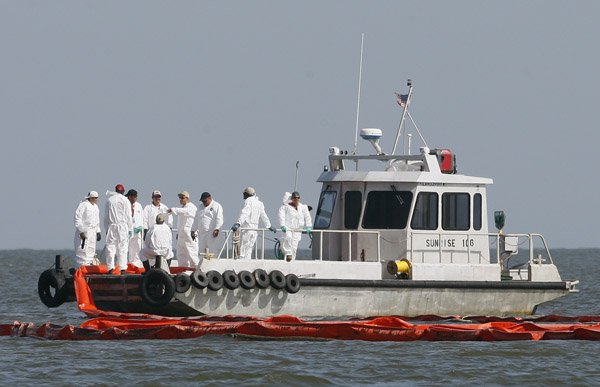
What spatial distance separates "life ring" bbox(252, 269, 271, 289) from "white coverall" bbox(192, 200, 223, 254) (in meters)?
1.39

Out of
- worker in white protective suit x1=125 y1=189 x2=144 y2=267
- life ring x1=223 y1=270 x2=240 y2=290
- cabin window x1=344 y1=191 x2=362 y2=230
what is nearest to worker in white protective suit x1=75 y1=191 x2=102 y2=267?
worker in white protective suit x1=125 y1=189 x2=144 y2=267

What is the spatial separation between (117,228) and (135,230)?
64 cm

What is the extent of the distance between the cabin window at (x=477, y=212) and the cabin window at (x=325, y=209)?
2.15m

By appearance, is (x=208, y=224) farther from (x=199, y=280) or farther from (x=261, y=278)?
(x=199, y=280)

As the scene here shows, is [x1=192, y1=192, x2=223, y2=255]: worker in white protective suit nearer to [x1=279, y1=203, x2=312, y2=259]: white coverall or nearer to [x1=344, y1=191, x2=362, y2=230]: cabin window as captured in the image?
[x1=279, y1=203, x2=312, y2=259]: white coverall

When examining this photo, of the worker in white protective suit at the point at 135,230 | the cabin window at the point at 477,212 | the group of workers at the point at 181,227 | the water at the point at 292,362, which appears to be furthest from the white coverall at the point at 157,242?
the cabin window at the point at 477,212

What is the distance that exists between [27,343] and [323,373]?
4.56 m

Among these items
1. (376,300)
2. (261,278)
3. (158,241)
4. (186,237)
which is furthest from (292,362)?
(186,237)

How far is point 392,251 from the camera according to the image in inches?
847

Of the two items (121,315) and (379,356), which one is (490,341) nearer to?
(379,356)

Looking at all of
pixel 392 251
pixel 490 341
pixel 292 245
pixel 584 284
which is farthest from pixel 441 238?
pixel 584 284

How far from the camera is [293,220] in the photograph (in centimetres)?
2147

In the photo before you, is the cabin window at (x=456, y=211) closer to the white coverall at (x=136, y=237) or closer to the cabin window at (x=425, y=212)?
the cabin window at (x=425, y=212)

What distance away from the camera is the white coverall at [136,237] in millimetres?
21453
